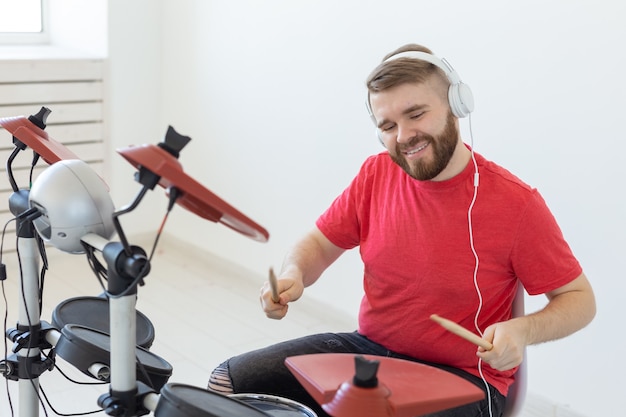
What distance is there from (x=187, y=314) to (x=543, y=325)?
2.03 metres

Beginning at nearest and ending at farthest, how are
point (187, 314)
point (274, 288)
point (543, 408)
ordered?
point (274, 288)
point (543, 408)
point (187, 314)

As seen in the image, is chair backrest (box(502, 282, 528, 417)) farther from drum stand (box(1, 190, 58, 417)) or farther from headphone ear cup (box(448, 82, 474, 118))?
drum stand (box(1, 190, 58, 417))

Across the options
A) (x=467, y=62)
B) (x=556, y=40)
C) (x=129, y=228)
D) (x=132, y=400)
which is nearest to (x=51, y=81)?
(x=129, y=228)

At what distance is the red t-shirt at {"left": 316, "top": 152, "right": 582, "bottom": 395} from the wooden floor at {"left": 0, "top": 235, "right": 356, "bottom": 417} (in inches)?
43.2

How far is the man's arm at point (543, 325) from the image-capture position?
5.09 feet

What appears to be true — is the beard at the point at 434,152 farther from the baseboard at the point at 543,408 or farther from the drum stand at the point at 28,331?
the baseboard at the point at 543,408

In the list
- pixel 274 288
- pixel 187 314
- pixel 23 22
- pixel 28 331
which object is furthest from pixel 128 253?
pixel 23 22

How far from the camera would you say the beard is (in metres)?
1.80

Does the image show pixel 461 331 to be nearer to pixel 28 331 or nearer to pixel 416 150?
pixel 416 150

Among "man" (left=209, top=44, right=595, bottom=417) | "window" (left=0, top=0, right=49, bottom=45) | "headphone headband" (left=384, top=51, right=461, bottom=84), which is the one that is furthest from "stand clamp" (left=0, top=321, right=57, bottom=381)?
"window" (left=0, top=0, right=49, bottom=45)

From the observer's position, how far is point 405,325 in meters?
1.84

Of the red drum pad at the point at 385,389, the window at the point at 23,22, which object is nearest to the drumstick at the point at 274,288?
the red drum pad at the point at 385,389

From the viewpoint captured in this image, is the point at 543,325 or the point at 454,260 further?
the point at 454,260

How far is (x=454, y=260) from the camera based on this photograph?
1808 millimetres
